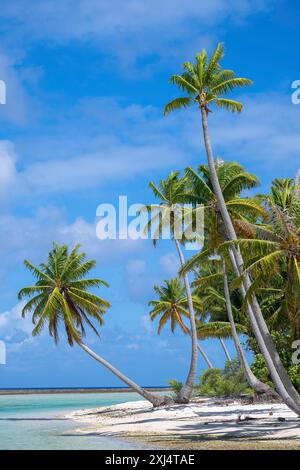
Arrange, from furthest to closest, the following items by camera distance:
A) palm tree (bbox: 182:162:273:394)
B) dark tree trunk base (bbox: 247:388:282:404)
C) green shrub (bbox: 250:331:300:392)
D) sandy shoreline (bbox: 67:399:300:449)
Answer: green shrub (bbox: 250:331:300:392), dark tree trunk base (bbox: 247:388:282:404), palm tree (bbox: 182:162:273:394), sandy shoreline (bbox: 67:399:300:449)

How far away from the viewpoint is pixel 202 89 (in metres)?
26.6

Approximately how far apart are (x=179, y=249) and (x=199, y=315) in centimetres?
1091

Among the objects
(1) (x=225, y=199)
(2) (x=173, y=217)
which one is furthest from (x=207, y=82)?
(2) (x=173, y=217)

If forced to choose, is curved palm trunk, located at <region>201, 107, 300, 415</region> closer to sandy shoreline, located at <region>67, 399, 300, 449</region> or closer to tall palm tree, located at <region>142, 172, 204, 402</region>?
sandy shoreline, located at <region>67, 399, 300, 449</region>

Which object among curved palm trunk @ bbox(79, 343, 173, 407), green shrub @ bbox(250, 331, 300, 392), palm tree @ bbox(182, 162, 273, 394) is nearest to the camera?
palm tree @ bbox(182, 162, 273, 394)

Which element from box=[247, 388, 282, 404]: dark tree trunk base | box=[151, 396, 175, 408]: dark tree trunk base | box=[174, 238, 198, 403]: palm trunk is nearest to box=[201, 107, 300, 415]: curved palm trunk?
box=[247, 388, 282, 404]: dark tree trunk base

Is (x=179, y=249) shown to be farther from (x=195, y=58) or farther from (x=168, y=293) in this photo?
(x=195, y=58)

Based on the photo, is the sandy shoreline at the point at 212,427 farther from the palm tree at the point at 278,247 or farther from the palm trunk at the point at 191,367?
the palm tree at the point at 278,247

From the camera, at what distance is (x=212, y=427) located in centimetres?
2623

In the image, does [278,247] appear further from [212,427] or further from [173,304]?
[173,304]

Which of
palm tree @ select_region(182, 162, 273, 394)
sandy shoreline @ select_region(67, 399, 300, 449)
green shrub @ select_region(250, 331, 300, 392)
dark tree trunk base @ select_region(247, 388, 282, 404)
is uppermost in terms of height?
palm tree @ select_region(182, 162, 273, 394)

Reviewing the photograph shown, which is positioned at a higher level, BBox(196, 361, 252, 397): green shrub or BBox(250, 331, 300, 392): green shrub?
BBox(250, 331, 300, 392): green shrub

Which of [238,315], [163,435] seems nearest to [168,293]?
[238,315]

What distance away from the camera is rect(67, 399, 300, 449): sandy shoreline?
2155 cm
